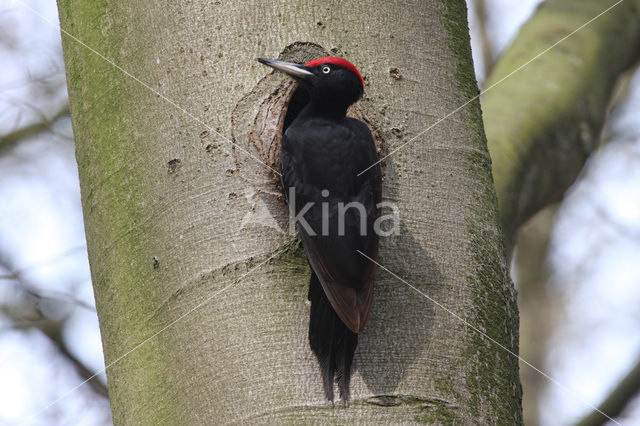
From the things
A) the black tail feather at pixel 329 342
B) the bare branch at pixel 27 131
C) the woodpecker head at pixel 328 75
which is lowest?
the bare branch at pixel 27 131

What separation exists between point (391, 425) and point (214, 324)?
0.46 meters

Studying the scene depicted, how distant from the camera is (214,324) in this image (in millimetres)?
1664

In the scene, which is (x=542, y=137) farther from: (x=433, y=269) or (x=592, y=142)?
(x=433, y=269)

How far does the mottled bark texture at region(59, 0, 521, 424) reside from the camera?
1622mm

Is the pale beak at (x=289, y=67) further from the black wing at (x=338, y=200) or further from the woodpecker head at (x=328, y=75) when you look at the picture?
the black wing at (x=338, y=200)

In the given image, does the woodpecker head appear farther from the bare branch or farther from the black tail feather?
the bare branch

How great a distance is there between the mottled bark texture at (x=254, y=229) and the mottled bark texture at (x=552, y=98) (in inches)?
33.0

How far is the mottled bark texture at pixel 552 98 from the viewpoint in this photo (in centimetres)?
287

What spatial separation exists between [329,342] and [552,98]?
1976 millimetres

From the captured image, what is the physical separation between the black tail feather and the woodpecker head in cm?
58

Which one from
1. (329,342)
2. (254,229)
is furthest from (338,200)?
(329,342)

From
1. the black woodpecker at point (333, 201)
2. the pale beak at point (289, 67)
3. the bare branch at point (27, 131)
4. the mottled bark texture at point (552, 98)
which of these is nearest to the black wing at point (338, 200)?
the black woodpecker at point (333, 201)

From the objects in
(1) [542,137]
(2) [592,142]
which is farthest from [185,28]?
(2) [592,142]

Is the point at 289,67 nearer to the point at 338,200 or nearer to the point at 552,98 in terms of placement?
the point at 338,200
